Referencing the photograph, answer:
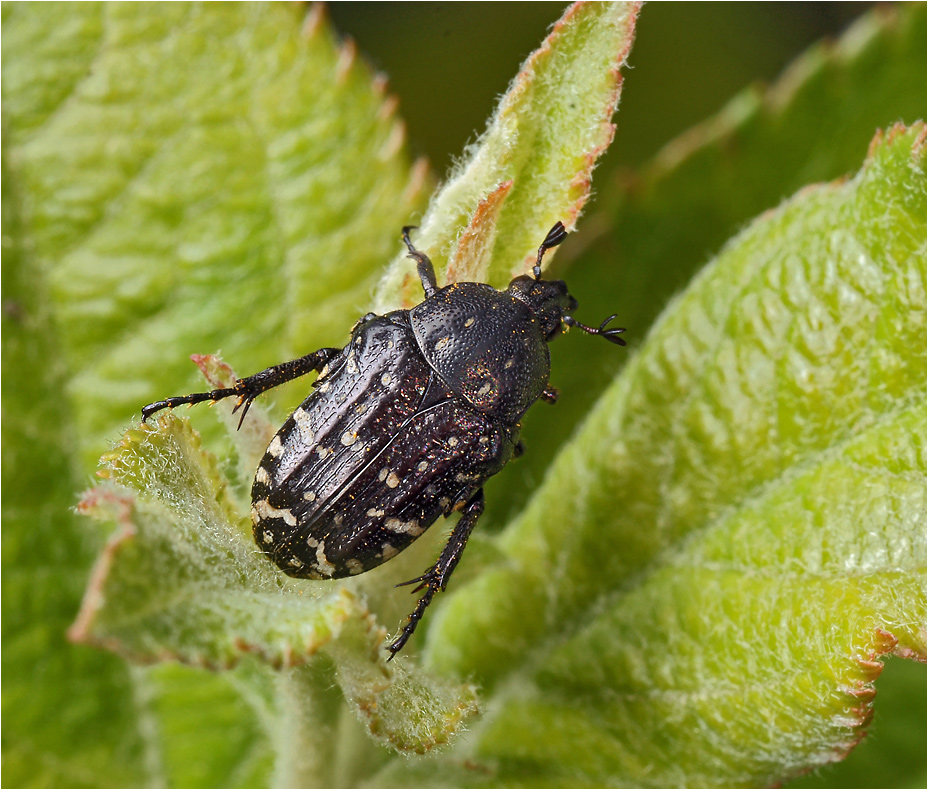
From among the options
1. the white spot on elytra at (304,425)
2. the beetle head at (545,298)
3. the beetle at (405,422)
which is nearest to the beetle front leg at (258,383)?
the beetle at (405,422)

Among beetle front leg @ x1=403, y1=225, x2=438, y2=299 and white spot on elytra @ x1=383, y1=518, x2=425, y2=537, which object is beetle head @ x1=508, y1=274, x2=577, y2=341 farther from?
white spot on elytra @ x1=383, y1=518, x2=425, y2=537

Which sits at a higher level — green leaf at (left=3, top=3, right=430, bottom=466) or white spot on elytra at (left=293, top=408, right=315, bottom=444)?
green leaf at (left=3, top=3, right=430, bottom=466)

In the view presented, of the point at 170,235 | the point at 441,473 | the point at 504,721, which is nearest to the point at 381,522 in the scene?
the point at 441,473

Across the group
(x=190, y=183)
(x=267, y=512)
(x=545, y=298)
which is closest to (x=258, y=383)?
(x=267, y=512)

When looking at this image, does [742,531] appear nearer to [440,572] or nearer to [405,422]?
[440,572]

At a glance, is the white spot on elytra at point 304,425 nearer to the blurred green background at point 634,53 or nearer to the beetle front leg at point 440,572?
the beetle front leg at point 440,572

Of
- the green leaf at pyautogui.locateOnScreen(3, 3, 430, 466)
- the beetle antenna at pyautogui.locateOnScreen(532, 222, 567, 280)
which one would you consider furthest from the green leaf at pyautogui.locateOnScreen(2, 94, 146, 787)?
the beetle antenna at pyautogui.locateOnScreen(532, 222, 567, 280)

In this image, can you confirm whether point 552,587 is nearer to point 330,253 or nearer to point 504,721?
point 504,721
